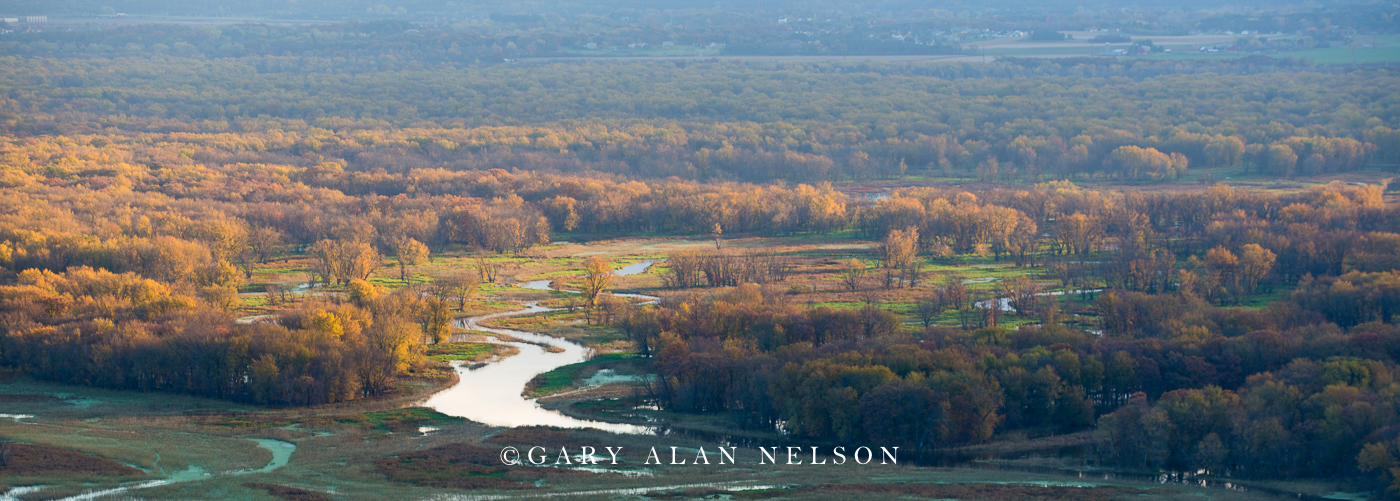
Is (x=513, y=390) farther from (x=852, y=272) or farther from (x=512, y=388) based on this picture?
(x=852, y=272)

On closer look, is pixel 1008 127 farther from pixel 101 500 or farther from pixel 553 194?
pixel 101 500

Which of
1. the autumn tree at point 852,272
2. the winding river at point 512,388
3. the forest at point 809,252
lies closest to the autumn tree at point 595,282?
the forest at point 809,252

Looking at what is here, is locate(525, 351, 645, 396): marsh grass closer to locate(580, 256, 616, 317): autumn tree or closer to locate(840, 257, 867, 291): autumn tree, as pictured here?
locate(580, 256, 616, 317): autumn tree

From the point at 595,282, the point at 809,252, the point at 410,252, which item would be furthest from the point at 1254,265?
the point at 410,252

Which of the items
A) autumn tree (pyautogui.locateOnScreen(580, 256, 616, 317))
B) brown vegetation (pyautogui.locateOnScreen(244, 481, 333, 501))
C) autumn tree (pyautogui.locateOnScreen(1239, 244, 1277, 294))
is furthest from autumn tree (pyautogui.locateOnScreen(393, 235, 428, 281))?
autumn tree (pyautogui.locateOnScreen(1239, 244, 1277, 294))

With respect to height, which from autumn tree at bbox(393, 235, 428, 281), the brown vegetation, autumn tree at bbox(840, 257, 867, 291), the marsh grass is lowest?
autumn tree at bbox(840, 257, 867, 291)

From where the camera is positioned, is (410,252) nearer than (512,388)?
No

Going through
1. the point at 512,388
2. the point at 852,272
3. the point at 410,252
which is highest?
the point at 410,252
